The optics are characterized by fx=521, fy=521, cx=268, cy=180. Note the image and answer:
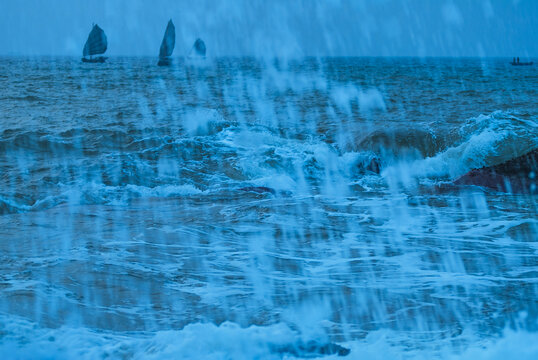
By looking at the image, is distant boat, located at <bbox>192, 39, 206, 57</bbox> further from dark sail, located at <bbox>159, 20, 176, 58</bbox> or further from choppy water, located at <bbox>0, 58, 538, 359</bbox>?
choppy water, located at <bbox>0, 58, 538, 359</bbox>

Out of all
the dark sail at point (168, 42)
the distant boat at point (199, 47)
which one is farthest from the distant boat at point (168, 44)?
the distant boat at point (199, 47)

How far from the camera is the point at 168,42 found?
71188 millimetres

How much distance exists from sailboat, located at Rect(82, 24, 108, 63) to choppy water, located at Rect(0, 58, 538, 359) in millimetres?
65986

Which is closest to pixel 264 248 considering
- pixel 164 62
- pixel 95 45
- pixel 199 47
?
pixel 164 62

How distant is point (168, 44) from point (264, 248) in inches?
2784

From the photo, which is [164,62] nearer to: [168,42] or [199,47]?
[168,42]

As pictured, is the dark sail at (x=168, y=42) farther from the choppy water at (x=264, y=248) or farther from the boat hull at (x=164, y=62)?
the choppy water at (x=264, y=248)

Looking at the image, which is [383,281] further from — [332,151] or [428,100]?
[428,100]

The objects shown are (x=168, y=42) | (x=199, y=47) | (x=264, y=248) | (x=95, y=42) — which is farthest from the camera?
(x=199, y=47)

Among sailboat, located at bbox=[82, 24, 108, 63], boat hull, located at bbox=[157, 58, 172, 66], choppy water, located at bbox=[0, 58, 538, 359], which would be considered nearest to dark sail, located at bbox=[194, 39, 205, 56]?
boat hull, located at bbox=[157, 58, 172, 66]

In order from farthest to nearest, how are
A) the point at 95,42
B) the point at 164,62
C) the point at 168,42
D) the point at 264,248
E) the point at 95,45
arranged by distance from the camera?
the point at 95,45 < the point at 95,42 < the point at 168,42 < the point at 164,62 < the point at 264,248

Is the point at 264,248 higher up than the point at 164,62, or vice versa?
the point at 164,62

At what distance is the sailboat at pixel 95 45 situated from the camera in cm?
7119

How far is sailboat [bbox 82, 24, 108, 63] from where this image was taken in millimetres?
71188
